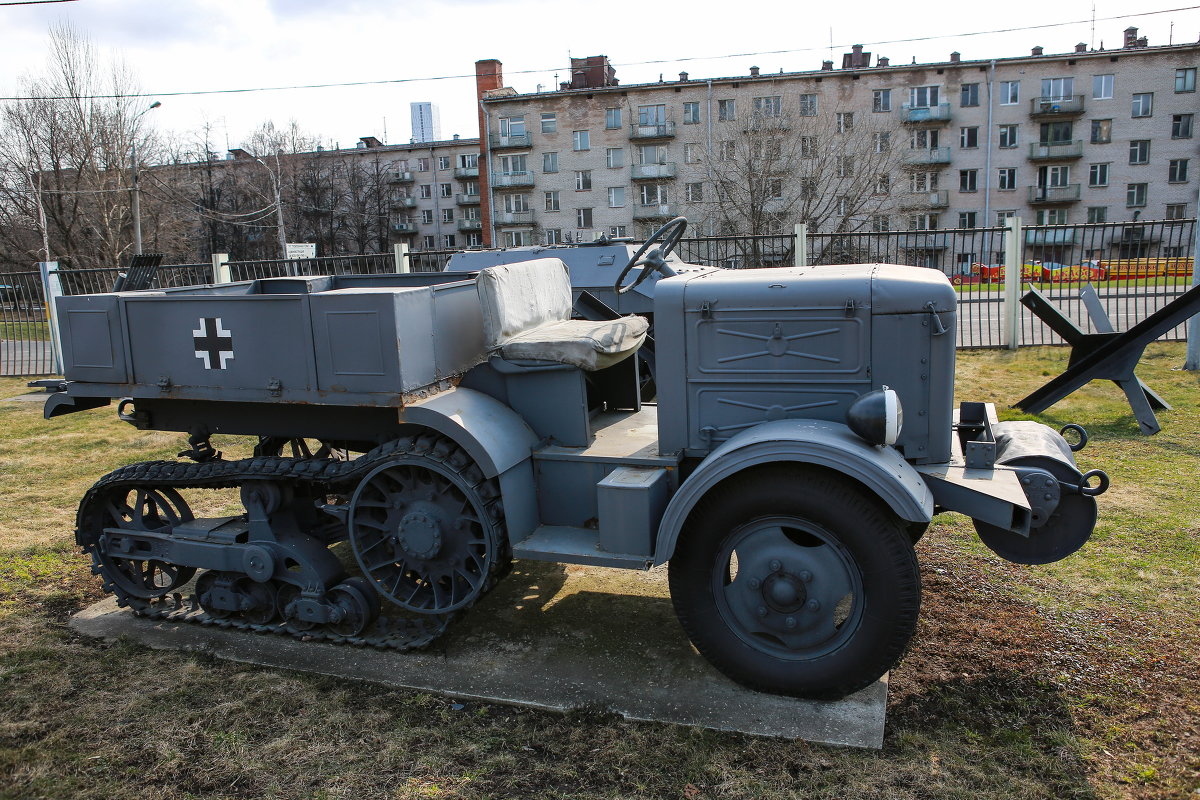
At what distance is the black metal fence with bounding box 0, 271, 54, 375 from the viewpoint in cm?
1652

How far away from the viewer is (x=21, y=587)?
5977 millimetres

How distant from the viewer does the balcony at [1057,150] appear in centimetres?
4284

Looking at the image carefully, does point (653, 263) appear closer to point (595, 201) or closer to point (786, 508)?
point (786, 508)

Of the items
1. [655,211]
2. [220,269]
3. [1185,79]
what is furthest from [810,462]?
[1185,79]

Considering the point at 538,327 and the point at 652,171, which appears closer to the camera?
the point at 538,327

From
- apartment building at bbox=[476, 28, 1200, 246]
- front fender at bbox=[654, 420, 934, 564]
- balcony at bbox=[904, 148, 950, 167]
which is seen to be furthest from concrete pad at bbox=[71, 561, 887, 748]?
balcony at bbox=[904, 148, 950, 167]

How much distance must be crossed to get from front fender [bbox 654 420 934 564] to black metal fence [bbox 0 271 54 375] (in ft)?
53.4

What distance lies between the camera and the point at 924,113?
41625mm

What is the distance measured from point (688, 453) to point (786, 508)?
0.74 metres

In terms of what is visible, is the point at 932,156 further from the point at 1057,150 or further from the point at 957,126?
the point at 1057,150

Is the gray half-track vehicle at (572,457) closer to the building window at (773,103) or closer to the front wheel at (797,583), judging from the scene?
the front wheel at (797,583)

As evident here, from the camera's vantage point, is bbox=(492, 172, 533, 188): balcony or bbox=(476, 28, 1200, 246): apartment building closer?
bbox=(476, 28, 1200, 246): apartment building

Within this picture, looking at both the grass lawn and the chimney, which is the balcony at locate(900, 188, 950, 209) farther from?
the grass lawn

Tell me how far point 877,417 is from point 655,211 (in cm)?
4211
